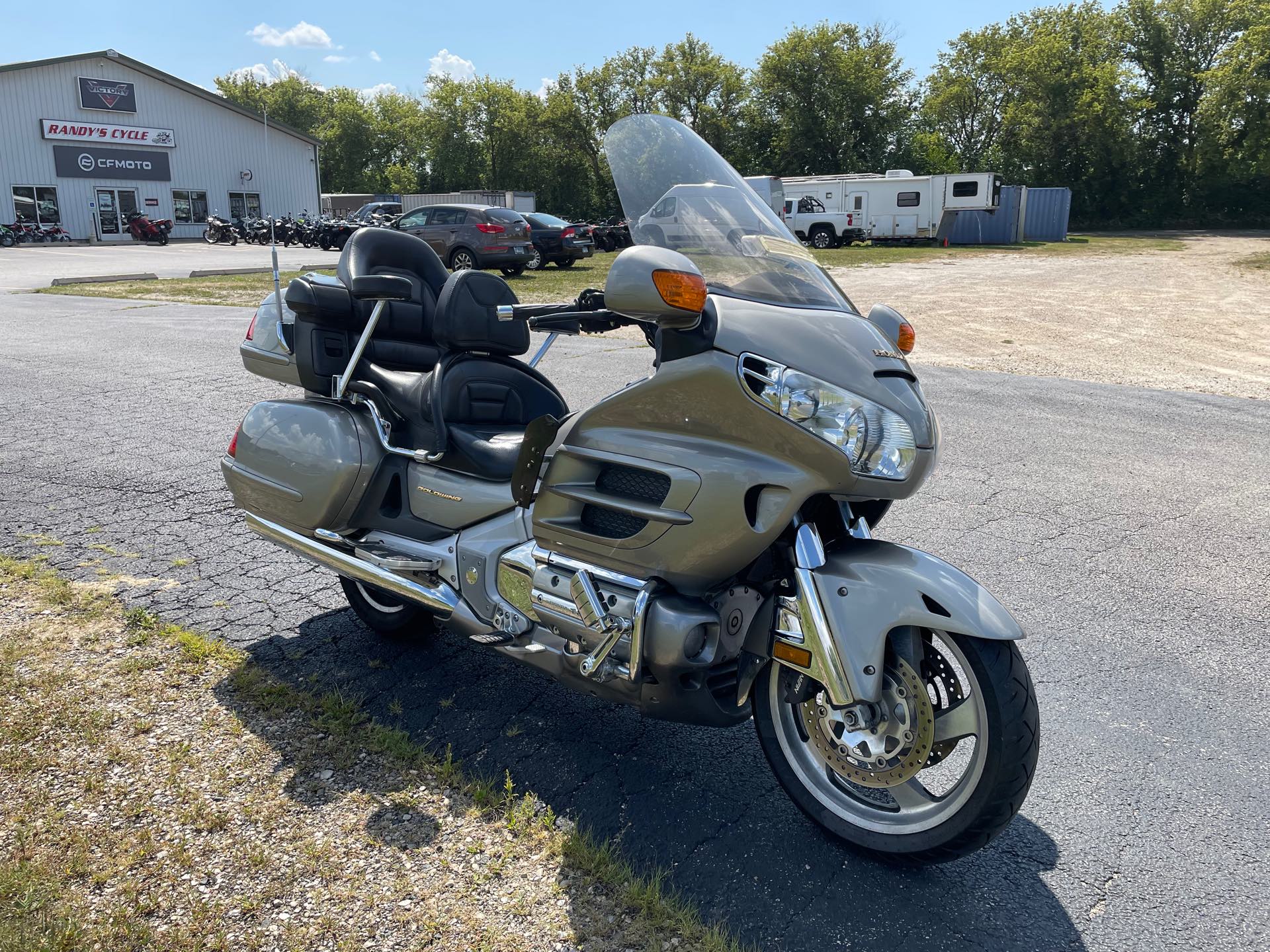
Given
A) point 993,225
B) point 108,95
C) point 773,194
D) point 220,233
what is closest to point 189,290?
point 773,194

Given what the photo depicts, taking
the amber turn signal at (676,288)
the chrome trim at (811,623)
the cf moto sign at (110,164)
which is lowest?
the chrome trim at (811,623)

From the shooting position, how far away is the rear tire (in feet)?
12.7

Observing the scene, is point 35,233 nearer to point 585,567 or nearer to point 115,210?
point 115,210

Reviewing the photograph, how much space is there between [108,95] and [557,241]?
29551 mm

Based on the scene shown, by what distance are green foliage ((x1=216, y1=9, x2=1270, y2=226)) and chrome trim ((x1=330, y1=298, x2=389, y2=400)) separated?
1526 inches

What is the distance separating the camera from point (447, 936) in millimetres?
2320

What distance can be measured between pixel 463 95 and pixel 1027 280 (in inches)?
2550

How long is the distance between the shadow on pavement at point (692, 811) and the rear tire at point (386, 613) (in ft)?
0.22

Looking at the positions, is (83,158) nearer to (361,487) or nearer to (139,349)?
(139,349)

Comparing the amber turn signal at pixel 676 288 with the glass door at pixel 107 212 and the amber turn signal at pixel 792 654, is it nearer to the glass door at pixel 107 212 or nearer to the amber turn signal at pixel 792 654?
the amber turn signal at pixel 792 654

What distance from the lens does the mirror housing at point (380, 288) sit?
3352 millimetres

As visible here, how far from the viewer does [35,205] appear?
40250mm

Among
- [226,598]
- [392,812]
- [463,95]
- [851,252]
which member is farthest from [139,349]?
[463,95]

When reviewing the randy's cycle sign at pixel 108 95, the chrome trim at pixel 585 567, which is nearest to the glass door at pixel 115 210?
the randy's cycle sign at pixel 108 95
